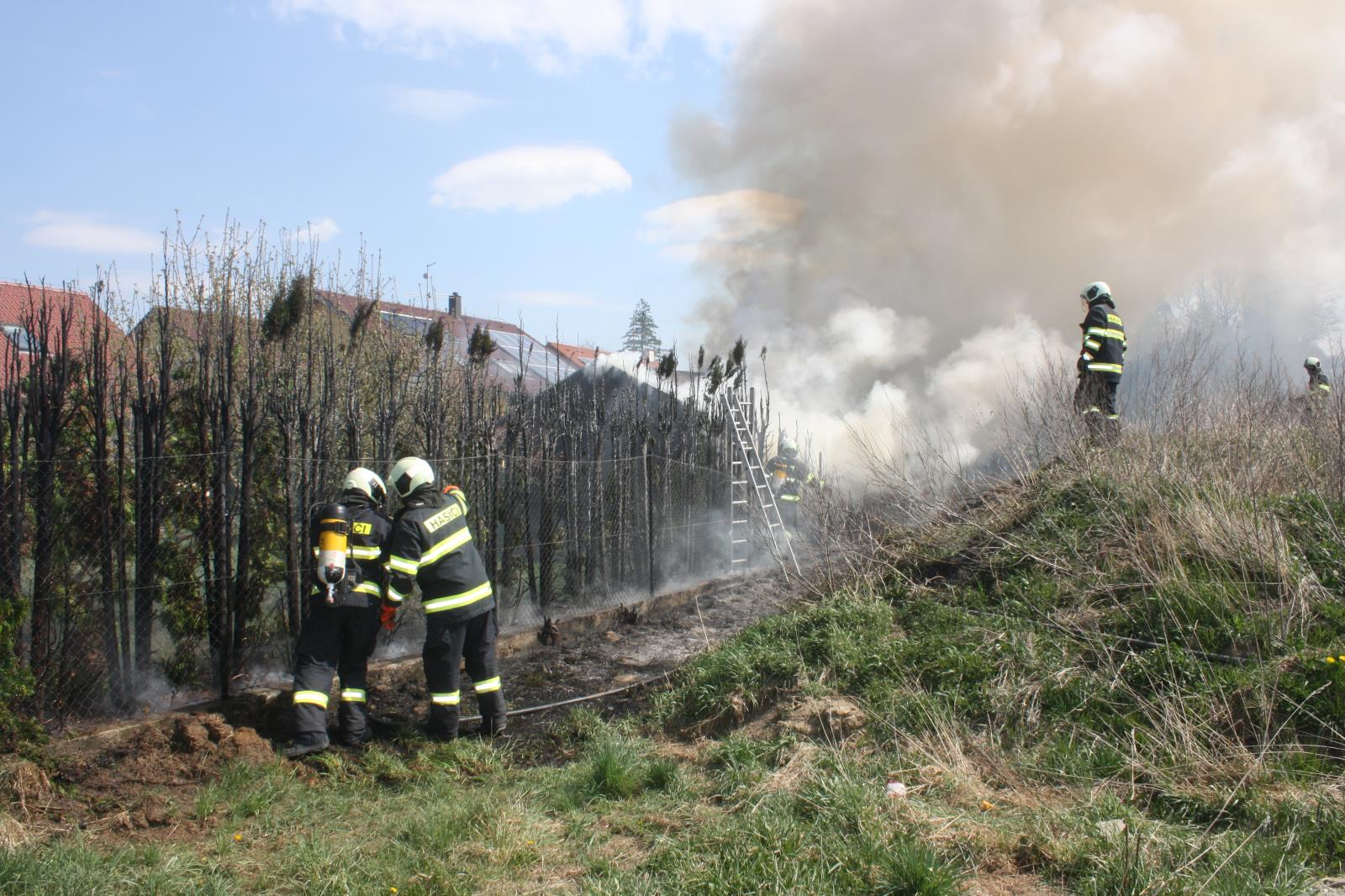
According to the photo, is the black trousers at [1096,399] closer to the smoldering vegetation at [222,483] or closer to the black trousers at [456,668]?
the smoldering vegetation at [222,483]

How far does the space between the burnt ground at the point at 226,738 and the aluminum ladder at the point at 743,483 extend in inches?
150

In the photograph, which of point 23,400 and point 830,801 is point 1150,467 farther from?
point 23,400

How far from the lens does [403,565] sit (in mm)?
5898

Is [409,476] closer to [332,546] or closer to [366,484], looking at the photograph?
[366,484]

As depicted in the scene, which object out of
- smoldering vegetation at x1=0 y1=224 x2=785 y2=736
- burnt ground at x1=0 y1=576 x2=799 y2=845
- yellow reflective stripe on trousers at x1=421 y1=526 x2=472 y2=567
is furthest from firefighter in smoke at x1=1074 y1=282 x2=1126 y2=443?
yellow reflective stripe on trousers at x1=421 y1=526 x2=472 y2=567

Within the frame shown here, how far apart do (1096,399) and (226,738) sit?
7.50m

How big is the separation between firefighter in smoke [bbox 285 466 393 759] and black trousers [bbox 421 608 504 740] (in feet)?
1.23

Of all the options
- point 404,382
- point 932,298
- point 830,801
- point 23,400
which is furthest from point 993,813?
point 932,298

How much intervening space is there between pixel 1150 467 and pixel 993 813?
3.88 metres

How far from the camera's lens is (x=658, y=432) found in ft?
37.7

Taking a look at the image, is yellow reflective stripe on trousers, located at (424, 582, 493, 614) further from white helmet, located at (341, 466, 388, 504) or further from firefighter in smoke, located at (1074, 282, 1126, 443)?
firefighter in smoke, located at (1074, 282, 1126, 443)

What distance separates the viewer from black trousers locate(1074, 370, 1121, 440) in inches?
329

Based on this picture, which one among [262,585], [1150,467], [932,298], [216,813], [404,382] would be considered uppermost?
[932,298]

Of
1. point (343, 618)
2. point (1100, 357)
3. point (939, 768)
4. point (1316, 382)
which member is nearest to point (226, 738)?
point (343, 618)
